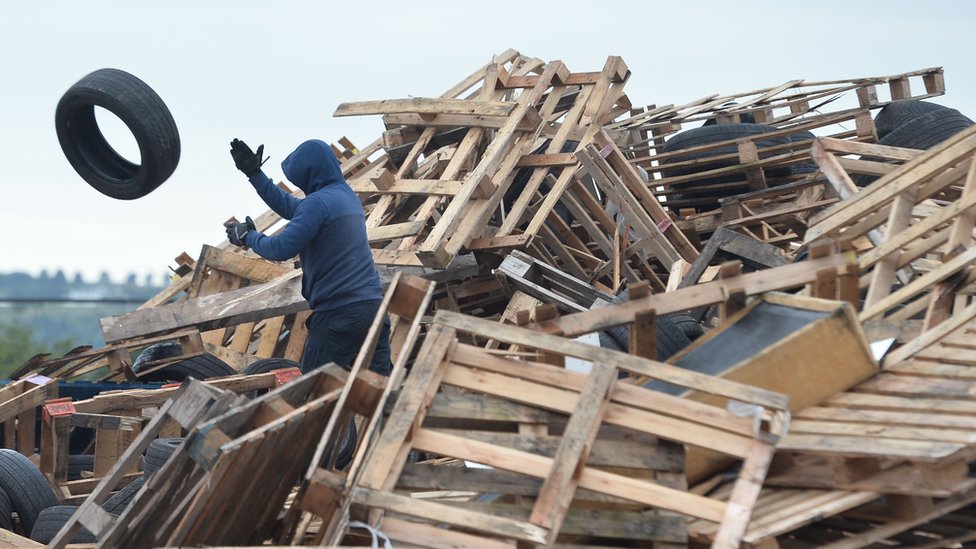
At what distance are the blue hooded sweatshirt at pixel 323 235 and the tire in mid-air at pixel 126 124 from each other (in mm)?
2146

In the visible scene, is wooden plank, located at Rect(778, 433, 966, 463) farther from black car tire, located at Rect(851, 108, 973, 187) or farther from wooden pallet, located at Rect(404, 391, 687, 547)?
black car tire, located at Rect(851, 108, 973, 187)

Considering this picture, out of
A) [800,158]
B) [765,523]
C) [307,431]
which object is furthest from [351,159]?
[765,523]

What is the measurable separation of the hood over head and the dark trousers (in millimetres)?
823

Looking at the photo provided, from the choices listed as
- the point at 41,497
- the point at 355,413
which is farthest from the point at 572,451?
the point at 41,497

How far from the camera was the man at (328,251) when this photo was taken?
761 cm

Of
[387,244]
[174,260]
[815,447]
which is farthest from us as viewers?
[174,260]

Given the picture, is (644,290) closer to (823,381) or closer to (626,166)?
(823,381)

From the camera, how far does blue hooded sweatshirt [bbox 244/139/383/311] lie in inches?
298

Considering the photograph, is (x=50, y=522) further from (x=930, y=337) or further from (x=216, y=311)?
(x=930, y=337)

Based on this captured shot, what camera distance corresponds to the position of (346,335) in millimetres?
7680

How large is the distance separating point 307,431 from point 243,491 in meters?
0.45

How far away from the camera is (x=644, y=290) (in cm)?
643

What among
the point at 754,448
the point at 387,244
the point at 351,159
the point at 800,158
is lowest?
the point at 754,448

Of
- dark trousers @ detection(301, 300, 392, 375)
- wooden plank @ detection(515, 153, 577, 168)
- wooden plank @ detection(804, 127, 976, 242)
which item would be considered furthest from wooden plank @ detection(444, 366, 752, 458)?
wooden plank @ detection(515, 153, 577, 168)
